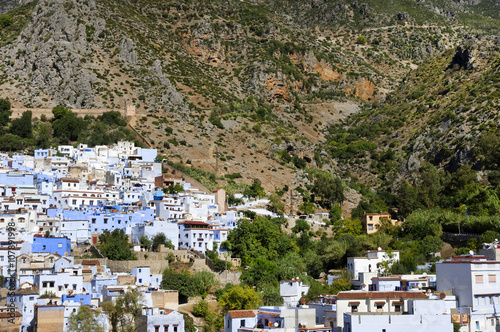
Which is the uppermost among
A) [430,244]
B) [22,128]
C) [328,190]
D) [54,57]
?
[54,57]

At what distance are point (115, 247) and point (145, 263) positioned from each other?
8.18ft

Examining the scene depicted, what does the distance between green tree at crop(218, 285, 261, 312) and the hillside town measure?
213 cm

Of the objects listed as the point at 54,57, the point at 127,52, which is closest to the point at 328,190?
the point at 127,52

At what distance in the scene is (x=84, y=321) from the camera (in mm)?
42438

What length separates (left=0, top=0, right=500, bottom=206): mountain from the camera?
9381 cm

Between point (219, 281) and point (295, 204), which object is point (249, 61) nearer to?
point (295, 204)

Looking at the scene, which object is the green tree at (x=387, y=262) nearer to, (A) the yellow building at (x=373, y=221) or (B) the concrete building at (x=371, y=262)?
(B) the concrete building at (x=371, y=262)

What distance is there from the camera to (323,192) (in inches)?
3366

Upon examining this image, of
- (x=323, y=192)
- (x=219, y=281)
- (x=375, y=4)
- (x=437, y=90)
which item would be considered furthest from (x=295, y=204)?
(x=375, y=4)

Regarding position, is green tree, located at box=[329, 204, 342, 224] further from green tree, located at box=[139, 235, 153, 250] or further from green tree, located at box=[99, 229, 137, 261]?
green tree, located at box=[99, 229, 137, 261]

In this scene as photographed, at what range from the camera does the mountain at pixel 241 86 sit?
93812 mm

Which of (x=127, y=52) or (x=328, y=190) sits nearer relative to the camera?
(x=328, y=190)

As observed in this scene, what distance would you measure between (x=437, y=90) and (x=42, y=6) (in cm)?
5716

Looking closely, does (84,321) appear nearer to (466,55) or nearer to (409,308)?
(409,308)
